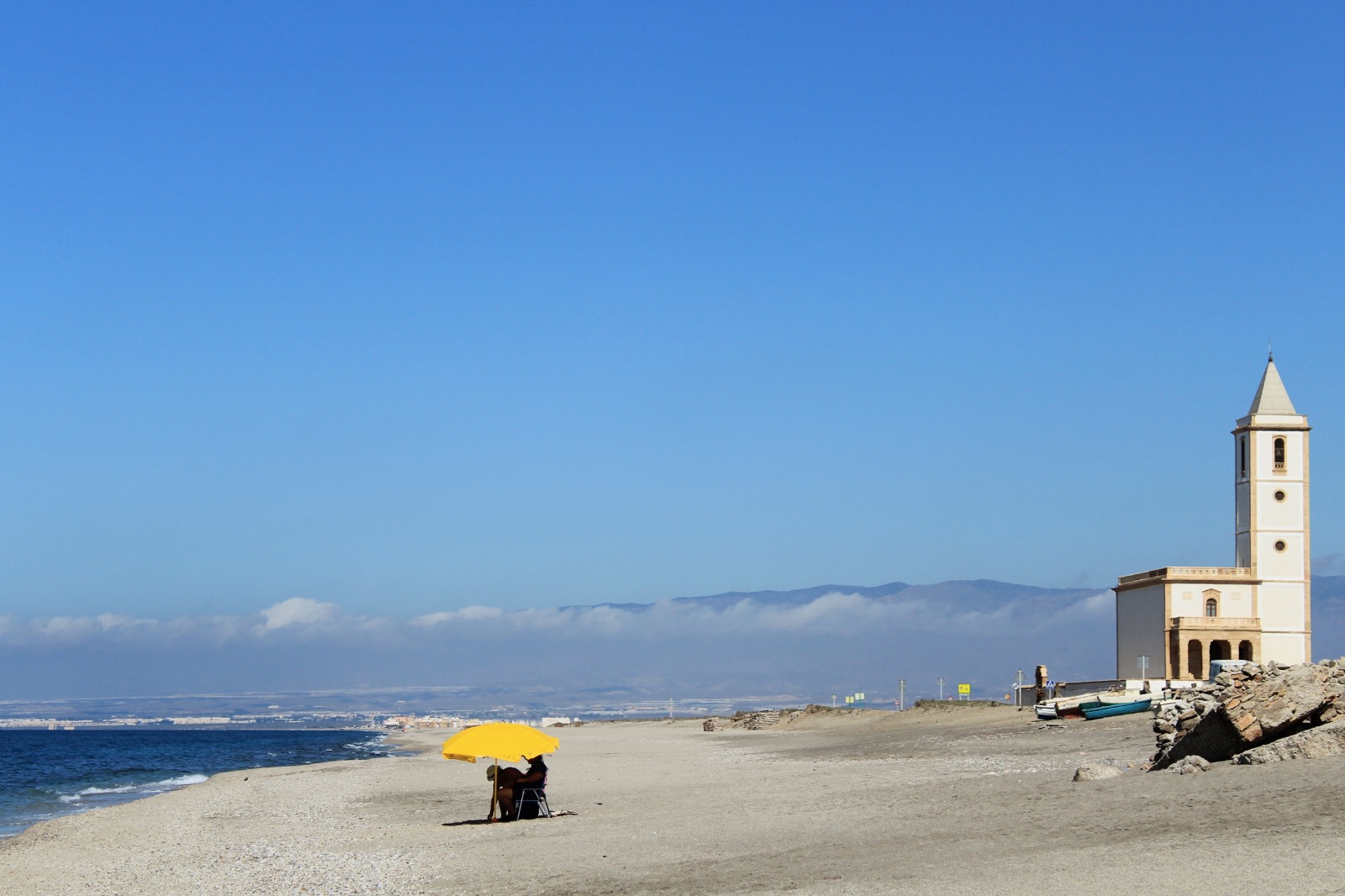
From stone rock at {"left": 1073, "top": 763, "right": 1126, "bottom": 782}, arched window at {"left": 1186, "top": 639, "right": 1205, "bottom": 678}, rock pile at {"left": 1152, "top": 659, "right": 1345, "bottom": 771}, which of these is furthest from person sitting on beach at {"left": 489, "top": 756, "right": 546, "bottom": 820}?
arched window at {"left": 1186, "top": 639, "right": 1205, "bottom": 678}

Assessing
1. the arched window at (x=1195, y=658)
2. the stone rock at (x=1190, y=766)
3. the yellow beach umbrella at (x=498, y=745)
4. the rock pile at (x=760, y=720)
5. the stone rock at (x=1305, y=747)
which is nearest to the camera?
the stone rock at (x=1305, y=747)

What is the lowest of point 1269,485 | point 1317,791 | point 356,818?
point 356,818

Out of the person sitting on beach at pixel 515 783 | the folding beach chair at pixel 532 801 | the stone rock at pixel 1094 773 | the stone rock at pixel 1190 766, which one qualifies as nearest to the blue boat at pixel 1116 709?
the stone rock at pixel 1094 773

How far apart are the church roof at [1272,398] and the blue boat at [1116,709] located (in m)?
28.6

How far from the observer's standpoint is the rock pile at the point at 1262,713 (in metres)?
18.8

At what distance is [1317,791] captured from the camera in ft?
48.3

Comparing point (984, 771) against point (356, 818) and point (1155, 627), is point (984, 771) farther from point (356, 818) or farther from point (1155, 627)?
point (1155, 627)

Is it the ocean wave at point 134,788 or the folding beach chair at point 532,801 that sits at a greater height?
the folding beach chair at point 532,801

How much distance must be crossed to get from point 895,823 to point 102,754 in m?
69.0

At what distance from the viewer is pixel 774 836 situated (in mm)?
16688

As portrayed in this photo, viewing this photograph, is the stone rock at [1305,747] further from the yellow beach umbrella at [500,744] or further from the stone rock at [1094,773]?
the yellow beach umbrella at [500,744]

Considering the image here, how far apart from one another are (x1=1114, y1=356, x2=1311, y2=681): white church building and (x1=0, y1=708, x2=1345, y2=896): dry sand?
102ft

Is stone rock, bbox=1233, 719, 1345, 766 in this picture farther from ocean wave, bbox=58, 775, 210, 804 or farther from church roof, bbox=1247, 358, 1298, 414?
church roof, bbox=1247, 358, 1298, 414

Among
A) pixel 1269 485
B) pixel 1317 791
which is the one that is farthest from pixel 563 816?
pixel 1269 485
